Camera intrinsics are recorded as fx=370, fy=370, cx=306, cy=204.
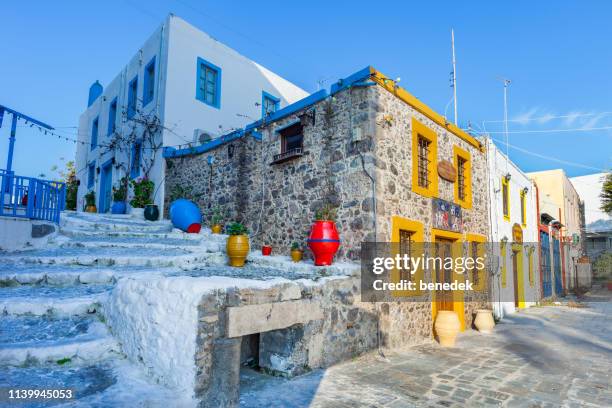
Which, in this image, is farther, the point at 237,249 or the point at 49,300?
the point at 237,249

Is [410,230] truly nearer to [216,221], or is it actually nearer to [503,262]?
[216,221]

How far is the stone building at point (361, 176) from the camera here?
6547 millimetres

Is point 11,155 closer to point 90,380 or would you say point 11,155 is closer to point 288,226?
point 288,226

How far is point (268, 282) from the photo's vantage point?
13.9 feet

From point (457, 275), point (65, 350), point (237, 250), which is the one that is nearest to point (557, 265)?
point (457, 275)

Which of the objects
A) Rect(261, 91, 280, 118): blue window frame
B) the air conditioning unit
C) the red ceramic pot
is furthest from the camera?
Rect(261, 91, 280, 118): blue window frame

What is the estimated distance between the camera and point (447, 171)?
8.79 m

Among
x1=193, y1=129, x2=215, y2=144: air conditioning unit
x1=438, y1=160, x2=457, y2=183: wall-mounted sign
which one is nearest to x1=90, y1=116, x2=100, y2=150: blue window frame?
x1=193, y1=129, x2=215, y2=144: air conditioning unit

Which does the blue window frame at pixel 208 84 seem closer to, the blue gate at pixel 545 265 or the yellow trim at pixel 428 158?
the yellow trim at pixel 428 158

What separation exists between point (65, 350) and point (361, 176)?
4.80 m

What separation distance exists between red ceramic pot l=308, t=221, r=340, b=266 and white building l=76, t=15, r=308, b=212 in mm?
6230

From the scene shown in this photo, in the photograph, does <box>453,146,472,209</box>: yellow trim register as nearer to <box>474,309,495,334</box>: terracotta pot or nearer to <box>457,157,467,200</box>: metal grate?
<box>457,157,467,200</box>: metal grate

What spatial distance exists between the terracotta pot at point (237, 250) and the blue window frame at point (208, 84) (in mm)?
7206

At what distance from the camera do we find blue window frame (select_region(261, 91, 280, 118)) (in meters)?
15.2
